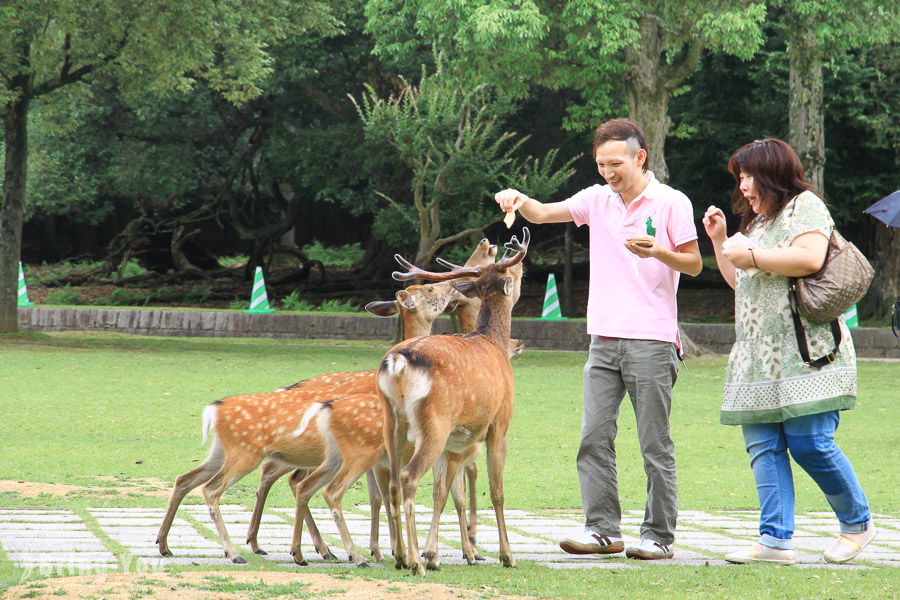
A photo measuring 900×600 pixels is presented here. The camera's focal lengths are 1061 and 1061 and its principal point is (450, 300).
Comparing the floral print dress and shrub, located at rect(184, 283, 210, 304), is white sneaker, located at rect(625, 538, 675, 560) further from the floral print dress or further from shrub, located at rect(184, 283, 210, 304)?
shrub, located at rect(184, 283, 210, 304)

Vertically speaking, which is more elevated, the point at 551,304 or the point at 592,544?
the point at 551,304

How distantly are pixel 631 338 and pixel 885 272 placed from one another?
19.6m

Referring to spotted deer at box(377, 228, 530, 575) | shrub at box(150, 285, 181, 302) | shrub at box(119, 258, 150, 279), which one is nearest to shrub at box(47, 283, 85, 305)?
shrub at box(150, 285, 181, 302)

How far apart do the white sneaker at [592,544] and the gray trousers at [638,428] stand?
4cm

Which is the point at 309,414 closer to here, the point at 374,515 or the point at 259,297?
the point at 374,515

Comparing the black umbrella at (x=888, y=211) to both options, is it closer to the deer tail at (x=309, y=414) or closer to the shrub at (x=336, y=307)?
the deer tail at (x=309, y=414)

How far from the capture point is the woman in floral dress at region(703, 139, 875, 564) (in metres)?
4.64

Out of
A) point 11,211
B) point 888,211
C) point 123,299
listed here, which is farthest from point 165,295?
point 888,211

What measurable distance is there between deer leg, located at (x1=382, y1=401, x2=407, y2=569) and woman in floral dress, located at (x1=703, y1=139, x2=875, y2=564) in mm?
1480

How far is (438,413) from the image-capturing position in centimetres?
448

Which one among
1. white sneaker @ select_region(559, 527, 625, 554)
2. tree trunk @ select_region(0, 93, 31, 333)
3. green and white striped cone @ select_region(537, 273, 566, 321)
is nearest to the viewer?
white sneaker @ select_region(559, 527, 625, 554)

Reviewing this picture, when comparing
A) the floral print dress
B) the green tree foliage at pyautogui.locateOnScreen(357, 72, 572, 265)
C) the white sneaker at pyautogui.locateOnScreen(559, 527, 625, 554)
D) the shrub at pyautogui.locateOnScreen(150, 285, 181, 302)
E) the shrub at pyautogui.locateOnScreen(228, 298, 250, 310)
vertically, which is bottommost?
the white sneaker at pyautogui.locateOnScreen(559, 527, 625, 554)

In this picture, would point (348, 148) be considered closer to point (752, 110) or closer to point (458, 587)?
point (752, 110)

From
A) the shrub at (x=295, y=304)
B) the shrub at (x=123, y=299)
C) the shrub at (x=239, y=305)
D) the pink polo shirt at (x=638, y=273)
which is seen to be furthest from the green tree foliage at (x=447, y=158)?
the pink polo shirt at (x=638, y=273)
